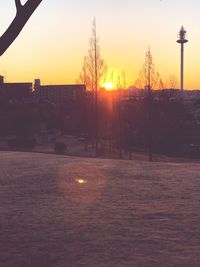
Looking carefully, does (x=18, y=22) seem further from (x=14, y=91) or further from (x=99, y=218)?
(x=14, y=91)

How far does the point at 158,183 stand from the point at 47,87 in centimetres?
7507

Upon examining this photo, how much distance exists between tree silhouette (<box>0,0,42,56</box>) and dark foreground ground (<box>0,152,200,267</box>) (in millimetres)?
2396

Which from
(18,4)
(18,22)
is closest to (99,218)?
(18,22)

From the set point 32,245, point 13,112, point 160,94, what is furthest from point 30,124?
point 32,245

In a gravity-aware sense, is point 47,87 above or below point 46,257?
above

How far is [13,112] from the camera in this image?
48.2 metres

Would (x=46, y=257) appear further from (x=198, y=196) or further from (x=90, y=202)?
(x=198, y=196)

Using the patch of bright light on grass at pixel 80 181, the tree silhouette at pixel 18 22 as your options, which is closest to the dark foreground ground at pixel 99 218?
the patch of bright light on grass at pixel 80 181

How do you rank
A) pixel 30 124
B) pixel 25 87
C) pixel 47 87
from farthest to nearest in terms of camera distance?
pixel 47 87 < pixel 25 87 < pixel 30 124

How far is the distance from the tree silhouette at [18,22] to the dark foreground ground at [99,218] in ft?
7.86

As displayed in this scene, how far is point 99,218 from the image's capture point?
27.0 feet

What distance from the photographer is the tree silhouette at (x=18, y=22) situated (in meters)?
5.87

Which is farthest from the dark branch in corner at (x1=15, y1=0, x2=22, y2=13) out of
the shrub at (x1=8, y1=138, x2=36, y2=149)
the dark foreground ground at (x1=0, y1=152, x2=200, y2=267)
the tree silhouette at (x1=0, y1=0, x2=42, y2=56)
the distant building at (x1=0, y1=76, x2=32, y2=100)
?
the distant building at (x1=0, y1=76, x2=32, y2=100)

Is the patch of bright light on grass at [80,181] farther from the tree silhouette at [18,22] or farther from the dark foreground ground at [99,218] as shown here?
the tree silhouette at [18,22]
